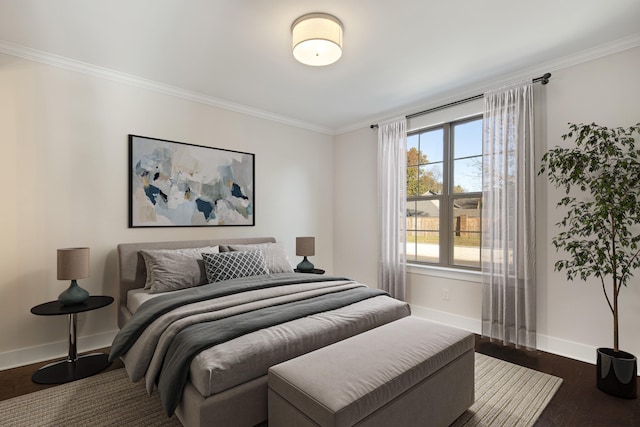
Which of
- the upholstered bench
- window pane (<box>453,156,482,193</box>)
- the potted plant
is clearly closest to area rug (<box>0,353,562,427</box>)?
the upholstered bench

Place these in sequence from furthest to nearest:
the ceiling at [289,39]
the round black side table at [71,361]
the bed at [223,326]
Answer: the round black side table at [71,361] → the ceiling at [289,39] → the bed at [223,326]

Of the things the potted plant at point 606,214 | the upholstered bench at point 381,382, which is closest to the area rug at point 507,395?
the upholstered bench at point 381,382

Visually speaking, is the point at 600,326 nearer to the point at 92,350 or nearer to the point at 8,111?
the point at 92,350

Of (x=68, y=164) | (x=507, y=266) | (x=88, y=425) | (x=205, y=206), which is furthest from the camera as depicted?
(x=205, y=206)

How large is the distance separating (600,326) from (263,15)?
369cm

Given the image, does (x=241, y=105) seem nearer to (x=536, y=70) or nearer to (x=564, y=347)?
(x=536, y=70)

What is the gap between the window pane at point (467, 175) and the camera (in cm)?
358

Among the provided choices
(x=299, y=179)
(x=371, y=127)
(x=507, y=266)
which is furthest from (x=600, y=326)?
(x=299, y=179)

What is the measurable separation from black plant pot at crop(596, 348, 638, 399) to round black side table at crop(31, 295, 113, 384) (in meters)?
3.83

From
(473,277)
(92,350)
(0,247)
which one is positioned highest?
(0,247)

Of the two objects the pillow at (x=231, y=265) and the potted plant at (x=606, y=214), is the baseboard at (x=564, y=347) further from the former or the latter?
the pillow at (x=231, y=265)

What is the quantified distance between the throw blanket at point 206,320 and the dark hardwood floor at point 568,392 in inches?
35.4

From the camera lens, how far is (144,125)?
3336 mm

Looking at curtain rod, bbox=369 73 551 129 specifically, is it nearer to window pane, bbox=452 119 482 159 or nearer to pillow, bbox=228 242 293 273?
window pane, bbox=452 119 482 159
